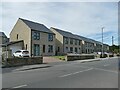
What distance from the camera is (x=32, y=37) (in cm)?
4819

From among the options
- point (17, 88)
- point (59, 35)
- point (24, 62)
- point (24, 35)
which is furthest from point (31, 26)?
point (17, 88)

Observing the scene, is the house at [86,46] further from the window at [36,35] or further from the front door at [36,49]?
the window at [36,35]

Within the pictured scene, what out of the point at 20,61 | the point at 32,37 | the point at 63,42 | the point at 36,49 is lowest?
the point at 20,61

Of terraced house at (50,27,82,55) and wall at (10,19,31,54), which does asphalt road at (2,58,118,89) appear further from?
terraced house at (50,27,82,55)

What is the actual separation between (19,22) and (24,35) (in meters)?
3.95

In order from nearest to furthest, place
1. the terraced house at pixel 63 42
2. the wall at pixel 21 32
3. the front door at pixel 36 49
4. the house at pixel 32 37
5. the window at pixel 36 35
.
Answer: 1. the wall at pixel 21 32
2. the house at pixel 32 37
3. the window at pixel 36 35
4. the front door at pixel 36 49
5. the terraced house at pixel 63 42

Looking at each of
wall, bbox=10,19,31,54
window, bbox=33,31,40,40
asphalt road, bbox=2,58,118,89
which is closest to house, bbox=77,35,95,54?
window, bbox=33,31,40,40

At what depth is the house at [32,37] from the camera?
48.2 metres

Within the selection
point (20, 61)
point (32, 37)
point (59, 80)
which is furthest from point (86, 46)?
point (59, 80)

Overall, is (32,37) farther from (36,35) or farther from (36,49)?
(36,49)

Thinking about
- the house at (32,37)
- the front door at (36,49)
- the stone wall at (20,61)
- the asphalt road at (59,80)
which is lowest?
the asphalt road at (59,80)

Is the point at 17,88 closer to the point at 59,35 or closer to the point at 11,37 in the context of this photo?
the point at 11,37

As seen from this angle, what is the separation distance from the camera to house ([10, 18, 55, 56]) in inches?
1896

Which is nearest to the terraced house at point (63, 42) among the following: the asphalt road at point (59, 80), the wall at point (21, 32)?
the wall at point (21, 32)
